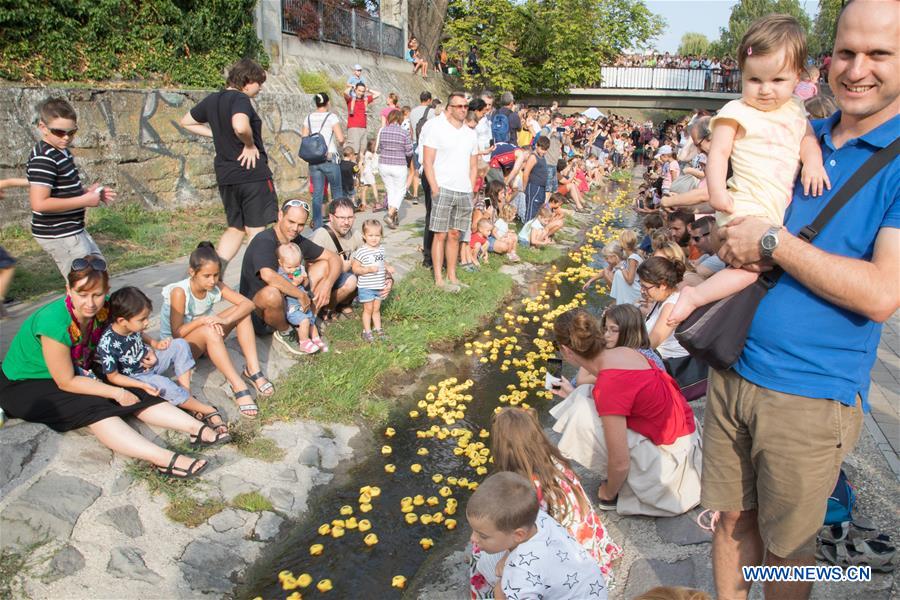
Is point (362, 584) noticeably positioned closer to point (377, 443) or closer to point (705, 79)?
point (377, 443)

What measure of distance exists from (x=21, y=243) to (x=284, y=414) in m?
5.27

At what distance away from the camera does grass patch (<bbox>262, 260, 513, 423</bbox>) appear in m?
5.28

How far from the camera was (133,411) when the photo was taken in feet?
13.7

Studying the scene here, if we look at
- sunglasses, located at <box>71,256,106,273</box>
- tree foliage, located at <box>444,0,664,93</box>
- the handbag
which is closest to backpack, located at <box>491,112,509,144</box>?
sunglasses, located at <box>71,256,106,273</box>

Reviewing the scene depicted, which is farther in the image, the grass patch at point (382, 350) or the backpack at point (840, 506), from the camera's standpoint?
the grass patch at point (382, 350)

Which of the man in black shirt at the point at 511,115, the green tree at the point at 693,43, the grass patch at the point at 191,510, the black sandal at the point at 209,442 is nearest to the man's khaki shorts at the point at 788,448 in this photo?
the grass patch at the point at 191,510

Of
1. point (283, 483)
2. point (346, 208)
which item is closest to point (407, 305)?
point (346, 208)

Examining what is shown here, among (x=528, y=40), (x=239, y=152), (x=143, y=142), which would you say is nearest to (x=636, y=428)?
(x=239, y=152)

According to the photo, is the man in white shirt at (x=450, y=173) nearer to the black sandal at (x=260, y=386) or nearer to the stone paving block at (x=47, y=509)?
the black sandal at (x=260, y=386)

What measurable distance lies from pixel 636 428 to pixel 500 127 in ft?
34.7

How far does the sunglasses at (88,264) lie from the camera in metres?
3.90

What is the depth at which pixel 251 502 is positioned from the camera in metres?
4.13

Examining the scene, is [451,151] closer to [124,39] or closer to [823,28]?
[124,39]

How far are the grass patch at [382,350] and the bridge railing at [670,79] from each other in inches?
1072
